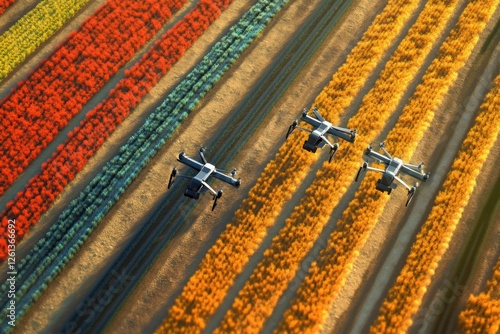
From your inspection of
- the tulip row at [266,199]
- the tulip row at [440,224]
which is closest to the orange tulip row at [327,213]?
the tulip row at [266,199]

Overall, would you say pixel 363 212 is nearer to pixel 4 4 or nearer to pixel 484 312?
pixel 484 312

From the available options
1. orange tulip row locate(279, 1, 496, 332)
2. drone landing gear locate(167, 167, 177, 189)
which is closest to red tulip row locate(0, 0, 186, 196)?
drone landing gear locate(167, 167, 177, 189)

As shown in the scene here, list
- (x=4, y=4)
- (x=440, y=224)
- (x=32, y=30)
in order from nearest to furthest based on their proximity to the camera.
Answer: (x=440, y=224) < (x=32, y=30) < (x=4, y=4)

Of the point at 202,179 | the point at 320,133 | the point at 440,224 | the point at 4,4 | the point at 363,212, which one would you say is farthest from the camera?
the point at 4,4

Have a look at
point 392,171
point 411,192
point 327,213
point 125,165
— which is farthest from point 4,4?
point 411,192

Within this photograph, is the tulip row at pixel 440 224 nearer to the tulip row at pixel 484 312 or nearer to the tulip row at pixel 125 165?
the tulip row at pixel 484 312

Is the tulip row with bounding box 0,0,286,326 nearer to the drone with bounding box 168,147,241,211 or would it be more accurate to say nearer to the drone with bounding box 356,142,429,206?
the drone with bounding box 168,147,241,211
